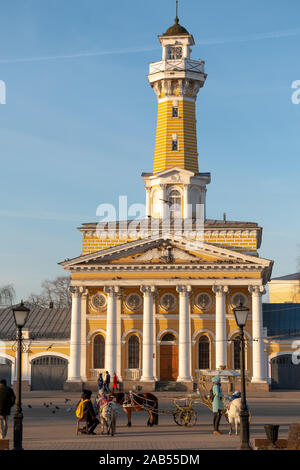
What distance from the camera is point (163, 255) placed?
5634cm

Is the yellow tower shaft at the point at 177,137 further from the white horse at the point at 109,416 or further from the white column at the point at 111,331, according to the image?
the white horse at the point at 109,416

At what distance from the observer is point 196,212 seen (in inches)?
2435

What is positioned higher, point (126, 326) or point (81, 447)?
point (126, 326)

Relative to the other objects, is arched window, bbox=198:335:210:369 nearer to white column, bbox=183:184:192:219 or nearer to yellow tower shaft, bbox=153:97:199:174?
white column, bbox=183:184:192:219

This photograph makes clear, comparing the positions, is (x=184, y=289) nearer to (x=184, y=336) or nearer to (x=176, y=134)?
(x=184, y=336)

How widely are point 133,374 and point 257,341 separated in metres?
9.06

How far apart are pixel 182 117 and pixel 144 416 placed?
32261 millimetres

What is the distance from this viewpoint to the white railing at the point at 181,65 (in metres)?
61.8

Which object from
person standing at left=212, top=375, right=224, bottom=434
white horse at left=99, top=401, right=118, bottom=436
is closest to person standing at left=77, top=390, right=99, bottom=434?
white horse at left=99, top=401, right=118, bottom=436

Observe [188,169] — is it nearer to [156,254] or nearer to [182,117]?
[182,117]

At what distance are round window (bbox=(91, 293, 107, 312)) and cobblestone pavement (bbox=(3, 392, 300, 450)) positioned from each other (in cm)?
1780

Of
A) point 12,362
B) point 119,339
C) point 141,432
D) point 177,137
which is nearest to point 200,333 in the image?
point 119,339

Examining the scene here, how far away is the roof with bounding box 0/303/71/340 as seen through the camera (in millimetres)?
61938
